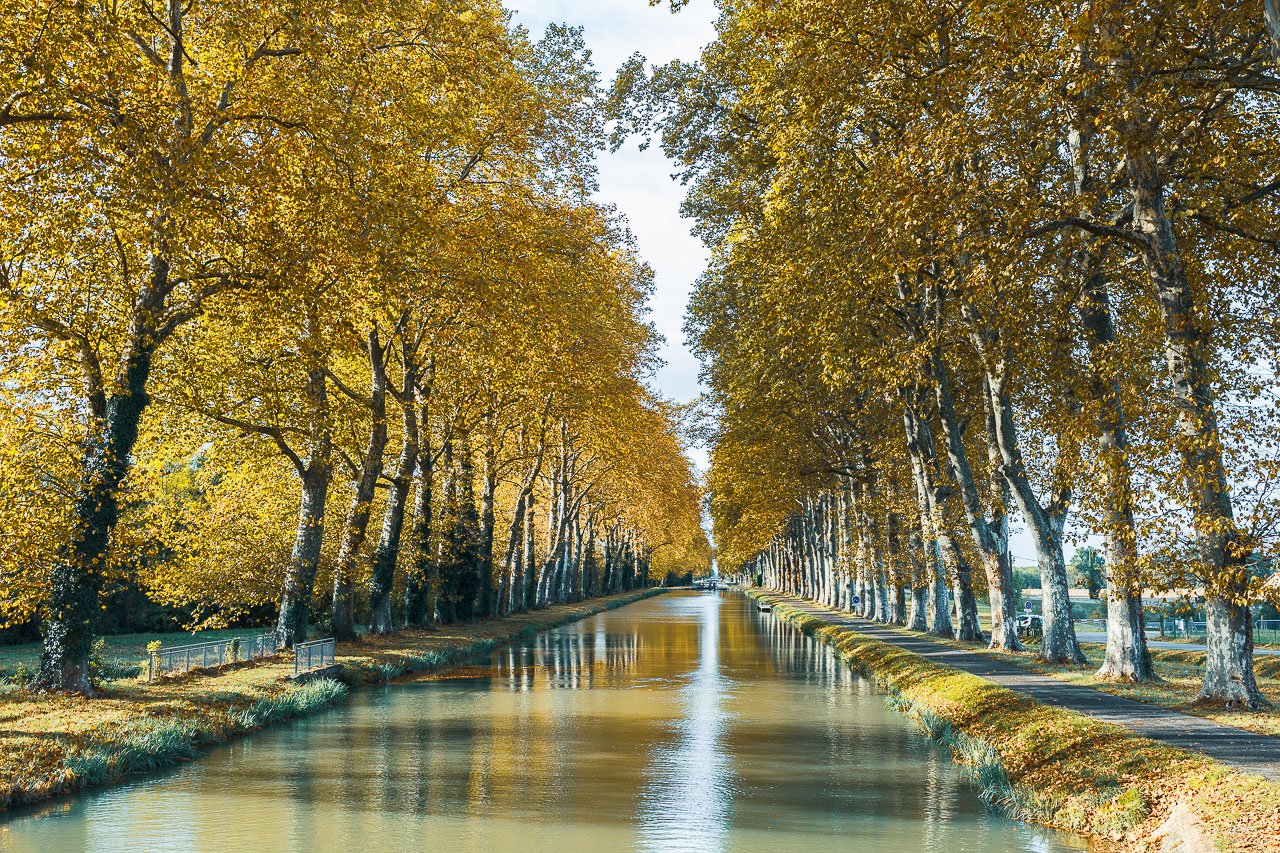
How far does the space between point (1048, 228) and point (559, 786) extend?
10.3m

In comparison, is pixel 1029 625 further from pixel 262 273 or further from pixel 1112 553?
pixel 262 273

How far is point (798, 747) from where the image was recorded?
53.8 ft

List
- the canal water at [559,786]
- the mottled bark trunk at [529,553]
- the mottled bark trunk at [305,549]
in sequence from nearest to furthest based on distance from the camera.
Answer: the canal water at [559,786] → the mottled bark trunk at [305,549] → the mottled bark trunk at [529,553]

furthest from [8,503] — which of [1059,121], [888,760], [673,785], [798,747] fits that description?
[1059,121]

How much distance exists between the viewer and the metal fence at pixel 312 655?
851 inches

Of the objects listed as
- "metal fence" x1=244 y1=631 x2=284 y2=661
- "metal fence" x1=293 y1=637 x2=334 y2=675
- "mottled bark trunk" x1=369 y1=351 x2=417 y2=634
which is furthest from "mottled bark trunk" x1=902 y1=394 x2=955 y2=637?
"metal fence" x1=244 y1=631 x2=284 y2=661

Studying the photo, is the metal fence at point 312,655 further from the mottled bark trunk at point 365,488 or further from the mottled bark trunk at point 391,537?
the mottled bark trunk at point 391,537

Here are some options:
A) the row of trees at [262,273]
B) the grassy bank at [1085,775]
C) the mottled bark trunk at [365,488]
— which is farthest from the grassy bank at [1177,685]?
the mottled bark trunk at [365,488]

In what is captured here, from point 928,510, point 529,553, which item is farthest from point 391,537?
point 529,553

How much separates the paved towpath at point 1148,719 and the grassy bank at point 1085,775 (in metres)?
0.34

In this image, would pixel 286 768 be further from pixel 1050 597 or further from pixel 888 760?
pixel 1050 597

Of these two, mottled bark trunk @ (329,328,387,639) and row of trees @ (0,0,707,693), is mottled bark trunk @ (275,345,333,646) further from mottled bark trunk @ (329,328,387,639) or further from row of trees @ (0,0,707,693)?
mottled bark trunk @ (329,328,387,639)

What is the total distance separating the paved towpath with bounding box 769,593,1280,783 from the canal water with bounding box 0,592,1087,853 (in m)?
1.91

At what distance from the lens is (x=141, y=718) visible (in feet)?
48.6
